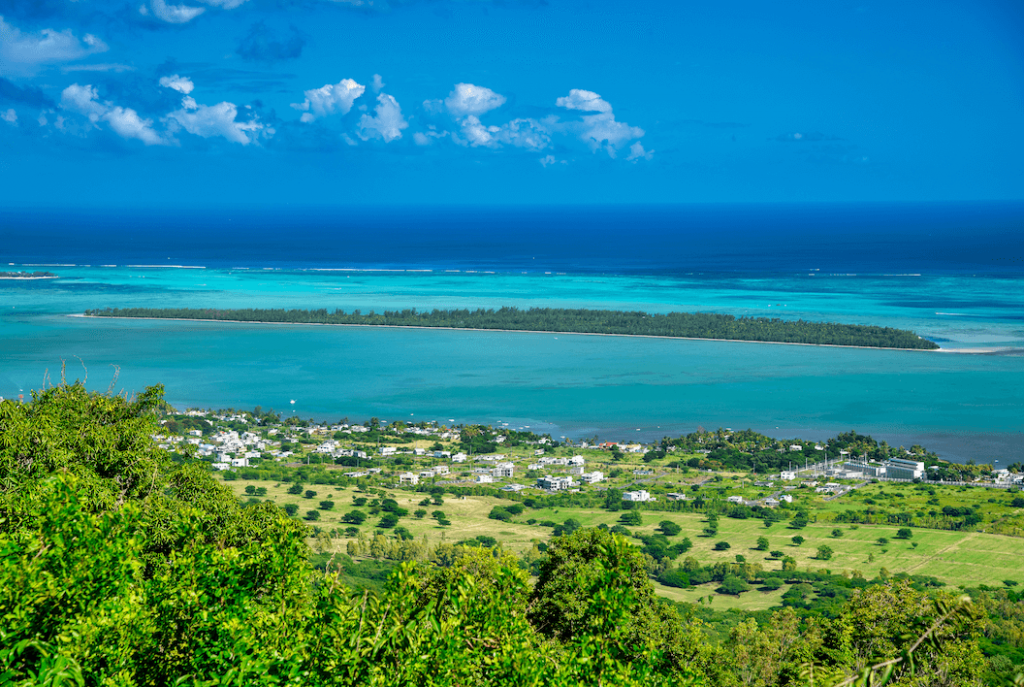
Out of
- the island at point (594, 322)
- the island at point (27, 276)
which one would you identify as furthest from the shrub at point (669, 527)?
the island at point (27, 276)

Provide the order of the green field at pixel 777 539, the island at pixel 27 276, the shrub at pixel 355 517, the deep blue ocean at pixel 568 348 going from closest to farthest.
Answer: the green field at pixel 777 539 → the shrub at pixel 355 517 → the deep blue ocean at pixel 568 348 → the island at pixel 27 276

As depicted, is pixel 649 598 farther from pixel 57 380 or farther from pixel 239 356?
pixel 239 356

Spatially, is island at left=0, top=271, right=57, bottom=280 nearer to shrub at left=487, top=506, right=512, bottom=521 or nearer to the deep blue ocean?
the deep blue ocean

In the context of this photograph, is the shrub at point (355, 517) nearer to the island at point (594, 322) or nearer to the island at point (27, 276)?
the island at point (594, 322)

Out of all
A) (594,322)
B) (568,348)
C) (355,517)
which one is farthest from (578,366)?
A: (355,517)

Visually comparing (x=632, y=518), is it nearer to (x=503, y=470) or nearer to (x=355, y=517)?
(x=503, y=470)
